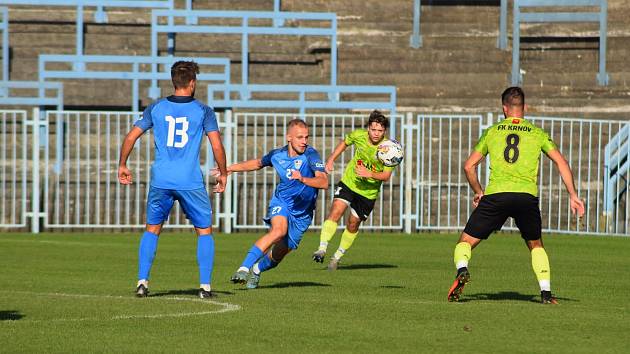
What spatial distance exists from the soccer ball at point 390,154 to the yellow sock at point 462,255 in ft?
13.1

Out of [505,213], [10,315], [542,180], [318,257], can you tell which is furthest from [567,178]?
[542,180]

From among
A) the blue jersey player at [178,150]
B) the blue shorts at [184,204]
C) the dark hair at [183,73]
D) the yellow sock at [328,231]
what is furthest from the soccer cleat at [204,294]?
the yellow sock at [328,231]

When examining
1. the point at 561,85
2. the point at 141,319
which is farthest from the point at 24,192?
the point at 141,319

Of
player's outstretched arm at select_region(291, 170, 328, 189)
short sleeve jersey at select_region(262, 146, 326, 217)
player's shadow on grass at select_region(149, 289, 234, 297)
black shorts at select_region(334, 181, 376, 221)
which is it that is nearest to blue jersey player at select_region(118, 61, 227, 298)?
player's shadow on grass at select_region(149, 289, 234, 297)

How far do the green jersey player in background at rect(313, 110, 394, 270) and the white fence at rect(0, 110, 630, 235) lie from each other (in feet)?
21.8

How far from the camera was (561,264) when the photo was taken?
56.4 feet

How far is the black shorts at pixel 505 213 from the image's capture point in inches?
467

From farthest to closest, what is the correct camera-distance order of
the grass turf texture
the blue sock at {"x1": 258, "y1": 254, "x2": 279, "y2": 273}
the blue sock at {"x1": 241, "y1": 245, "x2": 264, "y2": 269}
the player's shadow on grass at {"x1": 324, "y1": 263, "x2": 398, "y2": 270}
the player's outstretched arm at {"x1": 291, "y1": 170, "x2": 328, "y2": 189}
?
the player's shadow on grass at {"x1": 324, "y1": 263, "x2": 398, "y2": 270} < the blue sock at {"x1": 258, "y1": 254, "x2": 279, "y2": 273} < the blue sock at {"x1": 241, "y1": 245, "x2": 264, "y2": 269} < the player's outstretched arm at {"x1": 291, "y1": 170, "x2": 328, "y2": 189} < the grass turf texture

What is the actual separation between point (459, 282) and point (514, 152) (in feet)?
3.96

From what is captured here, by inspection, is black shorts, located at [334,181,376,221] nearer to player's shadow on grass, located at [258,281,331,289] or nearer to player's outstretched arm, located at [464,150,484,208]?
player's shadow on grass, located at [258,281,331,289]

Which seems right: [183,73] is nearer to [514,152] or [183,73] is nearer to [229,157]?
[514,152]

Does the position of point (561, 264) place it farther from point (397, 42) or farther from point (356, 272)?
point (397, 42)

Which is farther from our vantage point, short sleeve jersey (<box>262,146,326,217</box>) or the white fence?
the white fence

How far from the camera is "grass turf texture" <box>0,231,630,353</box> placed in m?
8.96
